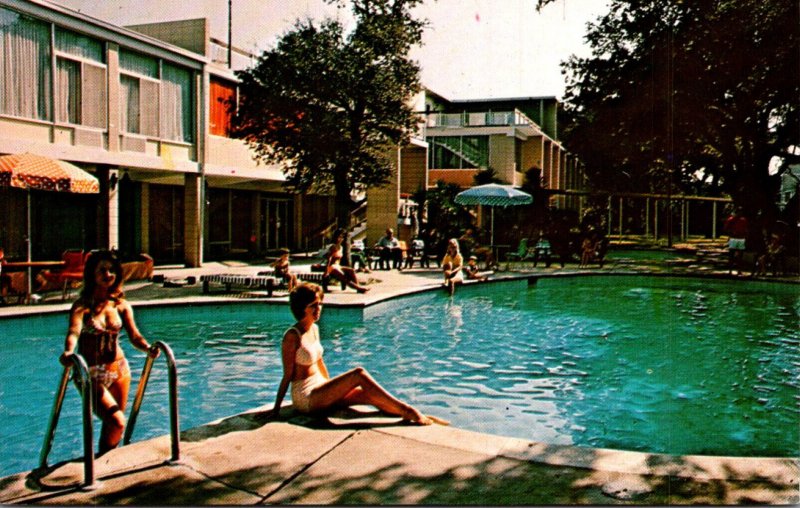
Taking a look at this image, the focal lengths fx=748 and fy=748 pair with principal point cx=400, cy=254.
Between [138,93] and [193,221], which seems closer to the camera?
[138,93]

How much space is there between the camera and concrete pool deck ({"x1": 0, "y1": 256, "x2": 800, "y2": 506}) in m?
3.63

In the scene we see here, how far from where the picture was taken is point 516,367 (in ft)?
28.8

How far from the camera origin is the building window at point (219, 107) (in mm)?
19750

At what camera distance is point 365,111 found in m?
15.7

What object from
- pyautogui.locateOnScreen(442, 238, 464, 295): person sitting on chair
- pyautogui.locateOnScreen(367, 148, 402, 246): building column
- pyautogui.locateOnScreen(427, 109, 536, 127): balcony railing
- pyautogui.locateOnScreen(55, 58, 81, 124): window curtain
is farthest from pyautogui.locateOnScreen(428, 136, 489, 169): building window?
pyautogui.locateOnScreen(55, 58, 81, 124): window curtain

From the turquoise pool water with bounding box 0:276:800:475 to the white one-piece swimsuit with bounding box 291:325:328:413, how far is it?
1.77m

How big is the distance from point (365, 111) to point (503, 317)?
5.59m

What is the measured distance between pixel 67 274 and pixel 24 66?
4.21 m

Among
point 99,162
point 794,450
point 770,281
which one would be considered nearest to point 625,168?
point 770,281

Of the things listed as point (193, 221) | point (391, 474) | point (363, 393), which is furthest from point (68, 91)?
point (391, 474)

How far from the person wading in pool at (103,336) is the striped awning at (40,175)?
24.8 ft

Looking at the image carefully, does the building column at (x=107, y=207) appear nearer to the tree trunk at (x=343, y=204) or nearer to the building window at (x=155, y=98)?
the building window at (x=155, y=98)

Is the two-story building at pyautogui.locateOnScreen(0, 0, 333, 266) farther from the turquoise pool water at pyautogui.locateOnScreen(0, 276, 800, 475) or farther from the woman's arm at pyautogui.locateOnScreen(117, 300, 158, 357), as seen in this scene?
the woman's arm at pyautogui.locateOnScreen(117, 300, 158, 357)

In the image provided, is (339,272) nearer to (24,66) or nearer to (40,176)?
(40,176)
